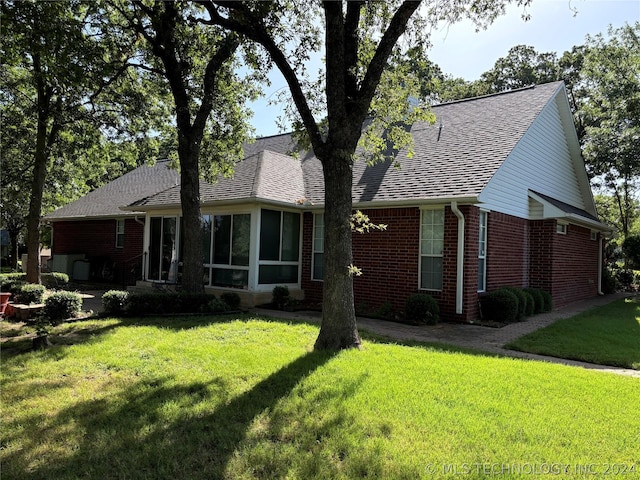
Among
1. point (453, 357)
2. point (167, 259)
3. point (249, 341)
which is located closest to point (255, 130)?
point (167, 259)

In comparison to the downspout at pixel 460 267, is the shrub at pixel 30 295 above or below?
below

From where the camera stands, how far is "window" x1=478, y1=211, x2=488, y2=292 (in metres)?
10.9

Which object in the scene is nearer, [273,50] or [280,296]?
[273,50]

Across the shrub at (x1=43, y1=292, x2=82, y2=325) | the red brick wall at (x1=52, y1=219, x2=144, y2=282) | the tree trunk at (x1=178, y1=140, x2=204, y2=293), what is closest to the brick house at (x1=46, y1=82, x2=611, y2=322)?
the tree trunk at (x1=178, y1=140, x2=204, y2=293)

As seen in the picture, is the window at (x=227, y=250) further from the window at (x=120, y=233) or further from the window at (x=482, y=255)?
the window at (x=120, y=233)

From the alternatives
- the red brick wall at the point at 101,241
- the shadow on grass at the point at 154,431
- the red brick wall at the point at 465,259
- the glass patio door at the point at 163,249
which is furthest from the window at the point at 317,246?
the red brick wall at the point at 101,241

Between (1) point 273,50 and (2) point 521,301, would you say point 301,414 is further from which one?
(2) point 521,301

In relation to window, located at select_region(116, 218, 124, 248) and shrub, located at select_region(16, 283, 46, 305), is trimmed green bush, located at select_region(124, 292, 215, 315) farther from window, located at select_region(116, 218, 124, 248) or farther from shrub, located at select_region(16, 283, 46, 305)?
window, located at select_region(116, 218, 124, 248)

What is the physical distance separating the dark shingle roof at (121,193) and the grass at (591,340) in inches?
616

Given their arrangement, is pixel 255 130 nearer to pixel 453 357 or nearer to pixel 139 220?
pixel 139 220

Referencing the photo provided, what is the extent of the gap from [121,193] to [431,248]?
16.9 meters

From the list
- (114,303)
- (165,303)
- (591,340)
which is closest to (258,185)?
(165,303)

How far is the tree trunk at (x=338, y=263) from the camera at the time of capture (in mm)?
6645

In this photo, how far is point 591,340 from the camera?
329 inches
